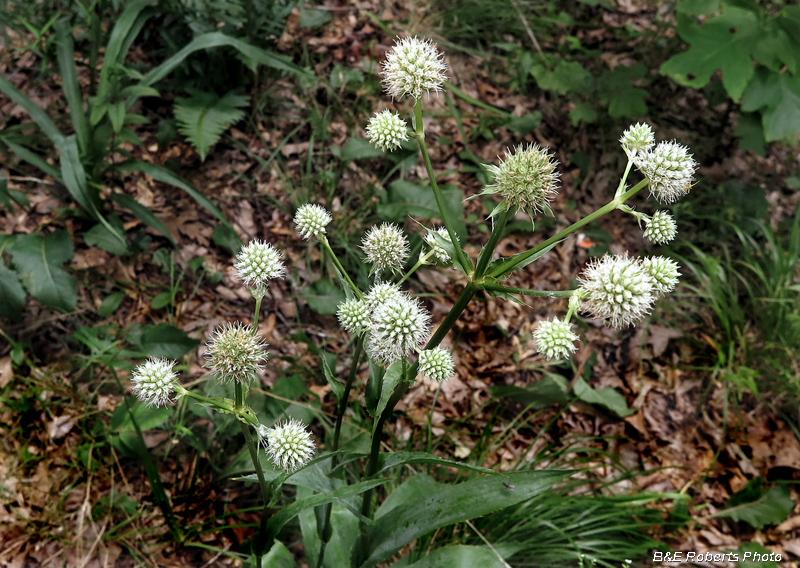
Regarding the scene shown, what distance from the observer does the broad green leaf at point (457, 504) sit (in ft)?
6.03

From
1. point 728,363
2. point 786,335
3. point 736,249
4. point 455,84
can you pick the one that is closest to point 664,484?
point 728,363

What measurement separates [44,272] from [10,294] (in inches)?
8.2

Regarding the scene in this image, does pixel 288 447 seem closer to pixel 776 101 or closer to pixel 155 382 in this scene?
pixel 155 382

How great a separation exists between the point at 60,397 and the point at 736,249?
535cm

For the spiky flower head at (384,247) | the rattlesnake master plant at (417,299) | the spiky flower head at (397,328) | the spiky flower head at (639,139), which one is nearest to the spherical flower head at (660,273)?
the rattlesnake master plant at (417,299)

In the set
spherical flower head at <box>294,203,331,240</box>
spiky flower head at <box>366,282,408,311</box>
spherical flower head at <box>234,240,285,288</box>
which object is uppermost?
spherical flower head at <box>294,203,331,240</box>

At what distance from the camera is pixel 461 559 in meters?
2.11

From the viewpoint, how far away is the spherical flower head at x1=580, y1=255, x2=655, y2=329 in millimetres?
1543

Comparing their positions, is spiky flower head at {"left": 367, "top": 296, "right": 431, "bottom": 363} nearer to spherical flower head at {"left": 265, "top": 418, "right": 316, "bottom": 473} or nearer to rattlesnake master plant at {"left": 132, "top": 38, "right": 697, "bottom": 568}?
rattlesnake master plant at {"left": 132, "top": 38, "right": 697, "bottom": 568}

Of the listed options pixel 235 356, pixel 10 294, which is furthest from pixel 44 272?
pixel 235 356

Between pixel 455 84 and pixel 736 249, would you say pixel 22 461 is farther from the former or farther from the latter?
pixel 736 249

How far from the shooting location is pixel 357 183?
4359 mm

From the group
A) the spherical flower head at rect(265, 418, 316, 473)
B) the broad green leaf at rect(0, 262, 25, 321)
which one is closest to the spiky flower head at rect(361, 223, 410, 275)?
the spherical flower head at rect(265, 418, 316, 473)

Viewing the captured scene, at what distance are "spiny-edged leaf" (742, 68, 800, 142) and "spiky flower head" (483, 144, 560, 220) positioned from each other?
3108 mm
